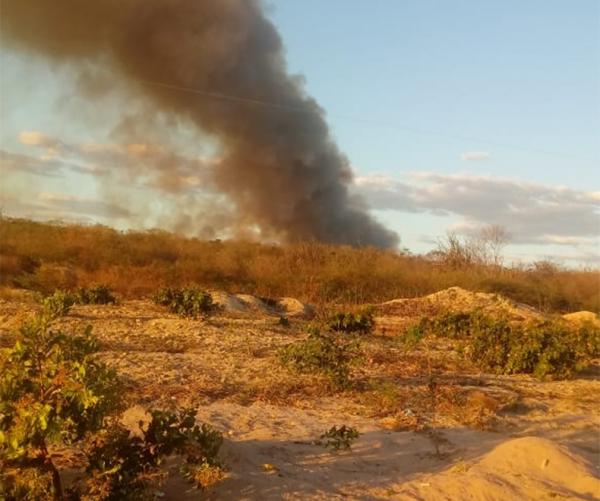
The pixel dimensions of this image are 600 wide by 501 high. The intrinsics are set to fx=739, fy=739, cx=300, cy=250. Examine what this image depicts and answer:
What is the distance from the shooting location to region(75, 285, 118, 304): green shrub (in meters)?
14.1

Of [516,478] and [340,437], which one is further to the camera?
[340,437]

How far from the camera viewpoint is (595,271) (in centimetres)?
3088

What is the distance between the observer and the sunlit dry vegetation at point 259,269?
2208cm

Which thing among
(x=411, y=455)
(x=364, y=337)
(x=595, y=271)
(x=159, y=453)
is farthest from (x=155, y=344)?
(x=595, y=271)

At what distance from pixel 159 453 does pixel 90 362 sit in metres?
0.85

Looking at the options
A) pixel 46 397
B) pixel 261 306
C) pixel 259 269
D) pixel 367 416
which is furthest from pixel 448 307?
pixel 46 397

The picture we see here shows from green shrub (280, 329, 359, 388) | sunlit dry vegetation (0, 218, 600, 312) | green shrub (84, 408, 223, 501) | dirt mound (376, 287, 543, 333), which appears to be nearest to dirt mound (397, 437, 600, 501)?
green shrub (84, 408, 223, 501)

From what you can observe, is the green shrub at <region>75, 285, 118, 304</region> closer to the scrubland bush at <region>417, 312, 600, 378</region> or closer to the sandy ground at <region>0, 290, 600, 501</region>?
the sandy ground at <region>0, 290, 600, 501</region>

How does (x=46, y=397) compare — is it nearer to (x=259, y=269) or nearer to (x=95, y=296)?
(x=95, y=296)

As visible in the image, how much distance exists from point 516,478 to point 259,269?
63.5 feet

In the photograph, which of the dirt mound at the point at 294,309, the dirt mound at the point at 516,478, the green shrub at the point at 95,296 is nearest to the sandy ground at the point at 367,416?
the dirt mound at the point at 516,478

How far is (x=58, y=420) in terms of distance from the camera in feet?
12.5

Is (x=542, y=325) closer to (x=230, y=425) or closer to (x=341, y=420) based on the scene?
(x=341, y=420)

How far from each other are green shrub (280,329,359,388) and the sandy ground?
149mm
